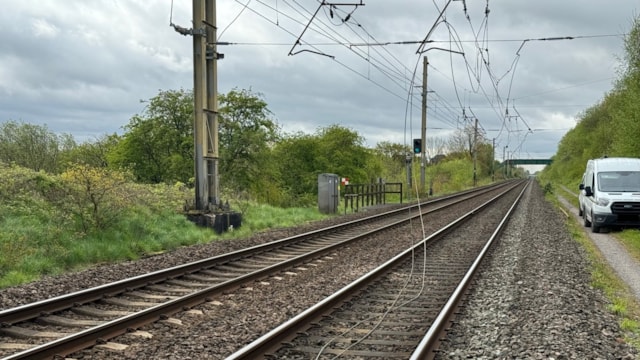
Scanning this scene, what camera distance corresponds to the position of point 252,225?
18781 millimetres

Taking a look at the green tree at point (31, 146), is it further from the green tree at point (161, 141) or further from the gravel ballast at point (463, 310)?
the gravel ballast at point (463, 310)

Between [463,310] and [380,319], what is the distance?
135cm

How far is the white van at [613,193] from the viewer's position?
18.1 metres

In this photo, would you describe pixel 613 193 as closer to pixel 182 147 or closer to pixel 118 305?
pixel 118 305

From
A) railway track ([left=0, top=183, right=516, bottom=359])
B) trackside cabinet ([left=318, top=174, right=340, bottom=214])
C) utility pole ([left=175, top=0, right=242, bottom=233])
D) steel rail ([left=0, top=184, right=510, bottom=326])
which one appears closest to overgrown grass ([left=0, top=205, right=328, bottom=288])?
utility pole ([left=175, top=0, right=242, bottom=233])

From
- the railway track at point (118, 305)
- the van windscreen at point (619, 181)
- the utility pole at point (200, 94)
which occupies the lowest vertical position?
the railway track at point (118, 305)

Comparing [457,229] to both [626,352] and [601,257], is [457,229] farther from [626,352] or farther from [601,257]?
[626,352]

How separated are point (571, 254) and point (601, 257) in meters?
0.81

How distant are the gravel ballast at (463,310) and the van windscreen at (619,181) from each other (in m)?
6.73

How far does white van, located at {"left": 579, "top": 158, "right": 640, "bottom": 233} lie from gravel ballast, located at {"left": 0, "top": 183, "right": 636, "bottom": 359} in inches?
225

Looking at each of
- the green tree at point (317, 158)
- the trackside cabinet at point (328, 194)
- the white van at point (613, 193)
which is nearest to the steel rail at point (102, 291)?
the white van at point (613, 193)

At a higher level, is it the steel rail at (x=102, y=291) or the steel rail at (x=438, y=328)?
the steel rail at (x=102, y=291)

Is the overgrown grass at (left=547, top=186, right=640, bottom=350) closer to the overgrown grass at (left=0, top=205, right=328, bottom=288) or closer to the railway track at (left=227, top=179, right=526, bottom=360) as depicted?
the railway track at (left=227, top=179, right=526, bottom=360)

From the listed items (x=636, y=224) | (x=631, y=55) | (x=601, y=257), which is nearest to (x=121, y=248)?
(x=601, y=257)
